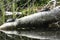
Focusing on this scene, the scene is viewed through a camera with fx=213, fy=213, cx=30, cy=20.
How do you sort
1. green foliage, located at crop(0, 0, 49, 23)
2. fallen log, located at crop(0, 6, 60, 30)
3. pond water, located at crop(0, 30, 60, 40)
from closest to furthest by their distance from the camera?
pond water, located at crop(0, 30, 60, 40)
fallen log, located at crop(0, 6, 60, 30)
green foliage, located at crop(0, 0, 49, 23)

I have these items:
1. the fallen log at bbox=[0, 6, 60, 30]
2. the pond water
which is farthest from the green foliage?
the pond water

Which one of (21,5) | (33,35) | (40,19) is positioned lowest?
(33,35)

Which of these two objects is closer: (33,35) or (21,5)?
(33,35)

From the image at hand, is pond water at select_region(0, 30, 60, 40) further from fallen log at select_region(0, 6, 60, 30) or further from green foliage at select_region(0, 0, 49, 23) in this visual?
green foliage at select_region(0, 0, 49, 23)

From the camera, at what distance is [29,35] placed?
120 inches

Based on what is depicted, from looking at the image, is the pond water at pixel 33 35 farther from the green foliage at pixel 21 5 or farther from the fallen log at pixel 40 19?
the green foliage at pixel 21 5

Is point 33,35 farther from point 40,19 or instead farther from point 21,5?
point 21,5

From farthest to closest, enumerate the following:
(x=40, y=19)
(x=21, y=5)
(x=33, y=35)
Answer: (x=21, y=5), (x=40, y=19), (x=33, y=35)

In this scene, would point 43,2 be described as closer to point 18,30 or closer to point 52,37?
point 18,30

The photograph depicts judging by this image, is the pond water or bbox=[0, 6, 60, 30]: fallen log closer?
the pond water

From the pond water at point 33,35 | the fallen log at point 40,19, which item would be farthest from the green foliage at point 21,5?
the pond water at point 33,35

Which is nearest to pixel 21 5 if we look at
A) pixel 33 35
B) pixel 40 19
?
pixel 40 19

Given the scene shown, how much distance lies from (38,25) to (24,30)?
240 mm

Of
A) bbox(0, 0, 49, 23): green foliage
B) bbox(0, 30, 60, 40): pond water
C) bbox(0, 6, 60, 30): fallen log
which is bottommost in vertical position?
bbox(0, 30, 60, 40): pond water
